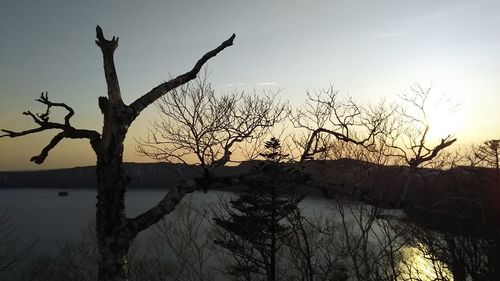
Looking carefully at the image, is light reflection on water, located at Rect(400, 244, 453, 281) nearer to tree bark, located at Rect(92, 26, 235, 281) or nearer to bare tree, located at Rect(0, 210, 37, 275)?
tree bark, located at Rect(92, 26, 235, 281)

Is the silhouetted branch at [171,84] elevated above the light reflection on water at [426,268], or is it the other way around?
the silhouetted branch at [171,84]

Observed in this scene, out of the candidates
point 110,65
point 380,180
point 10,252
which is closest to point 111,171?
Result: point 110,65

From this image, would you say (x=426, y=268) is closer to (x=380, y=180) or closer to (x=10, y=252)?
(x=380, y=180)

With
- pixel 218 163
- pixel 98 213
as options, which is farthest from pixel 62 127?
pixel 218 163

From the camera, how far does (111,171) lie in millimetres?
4391

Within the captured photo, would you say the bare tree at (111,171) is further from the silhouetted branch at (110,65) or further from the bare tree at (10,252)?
the bare tree at (10,252)

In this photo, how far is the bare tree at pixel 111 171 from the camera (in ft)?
13.8

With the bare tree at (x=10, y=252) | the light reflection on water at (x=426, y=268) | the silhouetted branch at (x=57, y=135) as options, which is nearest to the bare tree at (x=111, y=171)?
the silhouetted branch at (x=57, y=135)

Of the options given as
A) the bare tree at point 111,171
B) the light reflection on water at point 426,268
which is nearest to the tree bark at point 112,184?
the bare tree at point 111,171

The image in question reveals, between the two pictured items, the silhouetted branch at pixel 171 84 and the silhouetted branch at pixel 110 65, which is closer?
the silhouetted branch at pixel 110 65

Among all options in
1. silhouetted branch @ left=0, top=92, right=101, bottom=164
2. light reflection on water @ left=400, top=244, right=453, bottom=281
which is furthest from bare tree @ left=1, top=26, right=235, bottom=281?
light reflection on water @ left=400, top=244, right=453, bottom=281

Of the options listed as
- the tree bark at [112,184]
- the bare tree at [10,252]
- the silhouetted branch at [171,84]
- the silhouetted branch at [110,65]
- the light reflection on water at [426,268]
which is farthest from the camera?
the bare tree at [10,252]

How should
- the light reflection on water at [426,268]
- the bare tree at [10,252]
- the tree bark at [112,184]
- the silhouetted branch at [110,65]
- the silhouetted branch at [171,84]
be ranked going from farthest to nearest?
the bare tree at [10,252] → the light reflection on water at [426,268] → the silhouetted branch at [171,84] → the silhouetted branch at [110,65] → the tree bark at [112,184]

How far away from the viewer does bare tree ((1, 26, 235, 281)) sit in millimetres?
4215
